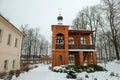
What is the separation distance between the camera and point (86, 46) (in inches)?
882

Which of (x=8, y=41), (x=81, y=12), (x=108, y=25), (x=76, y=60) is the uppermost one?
(x=81, y=12)

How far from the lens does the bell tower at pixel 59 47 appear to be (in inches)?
844

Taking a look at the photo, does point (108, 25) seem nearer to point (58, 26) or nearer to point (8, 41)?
point (58, 26)

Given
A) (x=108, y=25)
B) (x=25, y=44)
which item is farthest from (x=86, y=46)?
(x=25, y=44)

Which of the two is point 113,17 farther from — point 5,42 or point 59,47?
point 5,42

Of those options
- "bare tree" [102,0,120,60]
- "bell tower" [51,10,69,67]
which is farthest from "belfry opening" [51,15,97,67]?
"bare tree" [102,0,120,60]

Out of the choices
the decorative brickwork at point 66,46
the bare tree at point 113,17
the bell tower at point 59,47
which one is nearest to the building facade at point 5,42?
the bell tower at point 59,47

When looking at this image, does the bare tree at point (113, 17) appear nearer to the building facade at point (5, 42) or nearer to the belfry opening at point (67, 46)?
the belfry opening at point (67, 46)

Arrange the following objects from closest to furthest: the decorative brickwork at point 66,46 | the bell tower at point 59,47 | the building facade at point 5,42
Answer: the building facade at point 5,42 < the bell tower at point 59,47 < the decorative brickwork at point 66,46

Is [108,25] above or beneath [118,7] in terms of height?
beneath

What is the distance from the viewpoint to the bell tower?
21.4m

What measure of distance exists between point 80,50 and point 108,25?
995 centimetres

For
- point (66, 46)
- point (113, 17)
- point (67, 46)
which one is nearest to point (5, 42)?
point (66, 46)

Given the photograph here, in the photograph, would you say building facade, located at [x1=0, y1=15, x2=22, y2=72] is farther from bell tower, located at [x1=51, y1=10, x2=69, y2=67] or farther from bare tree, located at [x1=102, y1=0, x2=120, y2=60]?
bare tree, located at [x1=102, y1=0, x2=120, y2=60]
